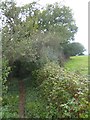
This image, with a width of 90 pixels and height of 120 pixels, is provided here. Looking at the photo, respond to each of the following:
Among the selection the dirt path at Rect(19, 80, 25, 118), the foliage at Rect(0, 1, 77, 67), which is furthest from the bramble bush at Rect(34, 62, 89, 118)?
the foliage at Rect(0, 1, 77, 67)

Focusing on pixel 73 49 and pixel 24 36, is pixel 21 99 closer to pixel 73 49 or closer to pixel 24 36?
pixel 24 36

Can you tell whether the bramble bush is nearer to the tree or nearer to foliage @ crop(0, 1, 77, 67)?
foliage @ crop(0, 1, 77, 67)

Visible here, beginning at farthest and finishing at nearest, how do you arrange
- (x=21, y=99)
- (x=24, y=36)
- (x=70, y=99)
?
(x=24, y=36) → (x=21, y=99) → (x=70, y=99)

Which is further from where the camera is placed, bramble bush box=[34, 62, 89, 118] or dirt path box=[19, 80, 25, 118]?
dirt path box=[19, 80, 25, 118]

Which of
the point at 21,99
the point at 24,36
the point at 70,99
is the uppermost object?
the point at 24,36

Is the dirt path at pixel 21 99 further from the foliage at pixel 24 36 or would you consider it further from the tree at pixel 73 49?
the tree at pixel 73 49

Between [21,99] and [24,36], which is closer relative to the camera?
[21,99]

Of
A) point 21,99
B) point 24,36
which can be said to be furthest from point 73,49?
point 21,99

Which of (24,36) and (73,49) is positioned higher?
(24,36)

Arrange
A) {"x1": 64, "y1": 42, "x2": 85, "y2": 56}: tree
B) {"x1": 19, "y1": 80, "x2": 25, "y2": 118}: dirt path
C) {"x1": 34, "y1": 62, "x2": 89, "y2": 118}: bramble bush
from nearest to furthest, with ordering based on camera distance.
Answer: {"x1": 34, "y1": 62, "x2": 89, "y2": 118}: bramble bush < {"x1": 19, "y1": 80, "x2": 25, "y2": 118}: dirt path < {"x1": 64, "y1": 42, "x2": 85, "y2": 56}: tree

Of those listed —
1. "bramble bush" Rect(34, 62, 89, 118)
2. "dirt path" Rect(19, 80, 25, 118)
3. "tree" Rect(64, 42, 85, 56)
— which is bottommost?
"dirt path" Rect(19, 80, 25, 118)

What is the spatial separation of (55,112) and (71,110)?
1.02 m

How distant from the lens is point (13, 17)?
Result: 741 cm

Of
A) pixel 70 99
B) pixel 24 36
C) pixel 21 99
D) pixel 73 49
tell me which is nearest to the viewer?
pixel 70 99
